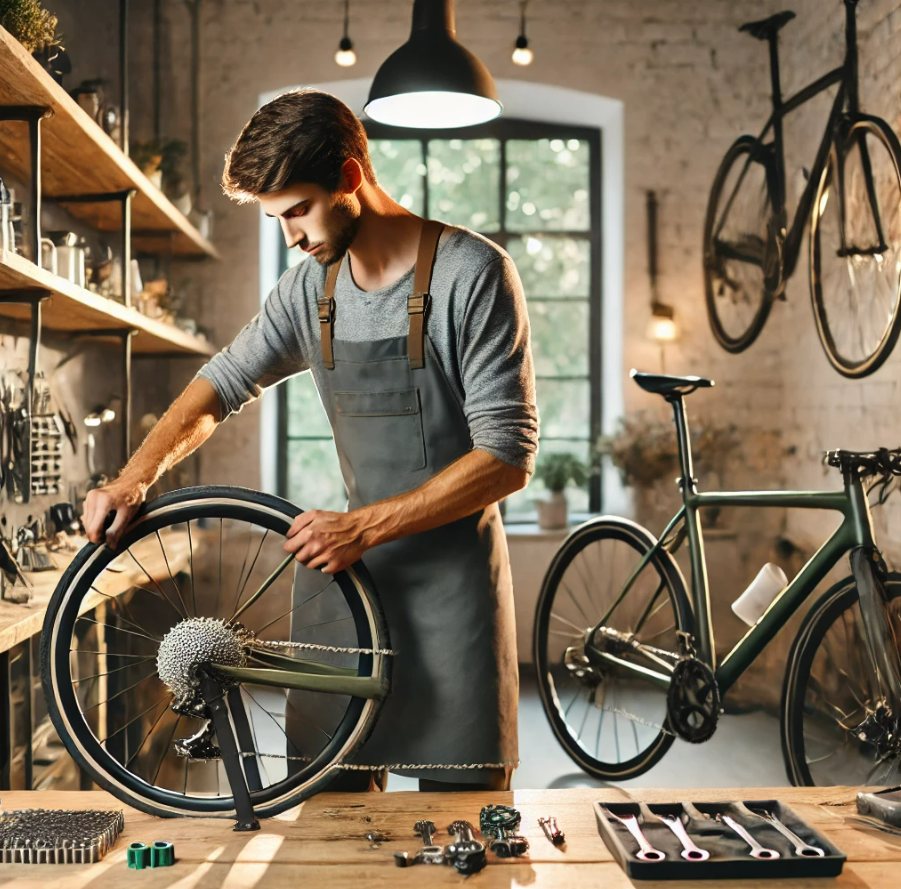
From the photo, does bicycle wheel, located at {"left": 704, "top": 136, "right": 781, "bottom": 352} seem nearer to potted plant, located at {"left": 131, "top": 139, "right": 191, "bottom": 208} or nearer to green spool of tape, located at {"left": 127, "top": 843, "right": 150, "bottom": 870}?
potted plant, located at {"left": 131, "top": 139, "right": 191, "bottom": 208}

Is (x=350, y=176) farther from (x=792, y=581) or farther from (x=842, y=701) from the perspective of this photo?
(x=842, y=701)

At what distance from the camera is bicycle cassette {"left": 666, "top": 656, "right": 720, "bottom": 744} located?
2.82 m

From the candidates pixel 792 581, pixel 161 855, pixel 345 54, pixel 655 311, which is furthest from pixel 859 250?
pixel 161 855

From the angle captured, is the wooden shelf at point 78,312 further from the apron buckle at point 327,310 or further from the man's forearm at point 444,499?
the man's forearm at point 444,499

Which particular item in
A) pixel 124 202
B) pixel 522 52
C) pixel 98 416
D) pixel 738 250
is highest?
pixel 522 52

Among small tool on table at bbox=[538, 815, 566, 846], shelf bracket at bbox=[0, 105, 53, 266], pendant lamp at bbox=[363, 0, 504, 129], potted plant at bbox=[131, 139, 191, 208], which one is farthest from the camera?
potted plant at bbox=[131, 139, 191, 208]

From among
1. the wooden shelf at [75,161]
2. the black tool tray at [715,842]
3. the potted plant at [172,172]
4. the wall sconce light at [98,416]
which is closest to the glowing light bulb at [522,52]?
the potted plant at [172,172]

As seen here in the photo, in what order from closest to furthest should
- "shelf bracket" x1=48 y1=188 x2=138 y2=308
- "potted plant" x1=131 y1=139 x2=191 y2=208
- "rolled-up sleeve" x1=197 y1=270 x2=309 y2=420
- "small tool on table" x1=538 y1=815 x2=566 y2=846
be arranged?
"small tool on table" x1=538 y1=815 x2=566 y2=846
"rolled-up sleeve" x1=197 y1=270 x2=309 y2=420
"shelf bracket" x1=48 y1=188 x2=138 y2=308
"potted plant" x1=131 y1=139 x2=191 y2=208

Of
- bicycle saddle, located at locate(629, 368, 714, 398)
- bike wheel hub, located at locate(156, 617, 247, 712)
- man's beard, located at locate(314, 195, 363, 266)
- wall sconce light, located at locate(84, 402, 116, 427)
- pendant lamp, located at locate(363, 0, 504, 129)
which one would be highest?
pendant lamp, located at locate(363, 0, 504, 129)

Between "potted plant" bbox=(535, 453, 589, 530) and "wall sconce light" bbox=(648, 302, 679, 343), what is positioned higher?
→ "wall sconce light" bbox=(648, 302, 679, 343)

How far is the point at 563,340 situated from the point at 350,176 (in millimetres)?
4213

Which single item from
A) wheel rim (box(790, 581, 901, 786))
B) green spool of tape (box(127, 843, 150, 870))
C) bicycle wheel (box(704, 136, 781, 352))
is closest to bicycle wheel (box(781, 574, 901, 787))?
wheel rim (box(790, 581, 901, 786))

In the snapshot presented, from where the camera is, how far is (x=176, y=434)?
1.55 m

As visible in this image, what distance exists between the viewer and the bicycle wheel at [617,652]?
127 inches
